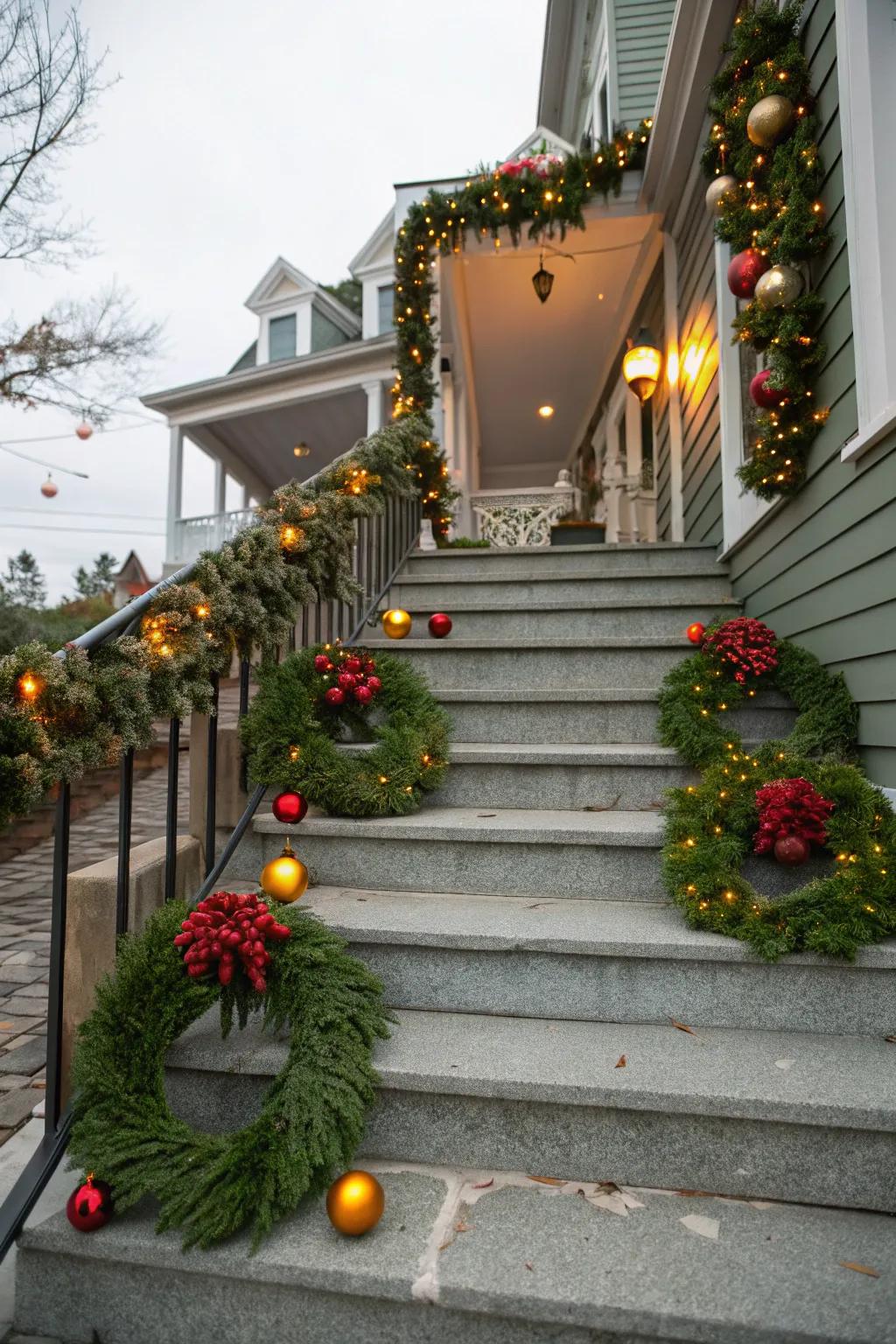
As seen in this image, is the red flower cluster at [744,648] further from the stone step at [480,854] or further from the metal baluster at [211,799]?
the metal baluster at [211,799]

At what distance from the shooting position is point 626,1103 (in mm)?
1326

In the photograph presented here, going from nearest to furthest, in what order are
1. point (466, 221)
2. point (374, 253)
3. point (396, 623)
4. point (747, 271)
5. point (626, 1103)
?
1. point (626, 1103)
2. point (747, 271)
3. point (396, 623)
4. point (466, 221)
5. point (374, 253)

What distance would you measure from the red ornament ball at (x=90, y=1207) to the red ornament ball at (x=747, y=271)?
126 inches

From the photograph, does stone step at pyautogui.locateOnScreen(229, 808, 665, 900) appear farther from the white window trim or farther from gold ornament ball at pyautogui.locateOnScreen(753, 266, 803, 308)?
gold ornament ball at pyautogui.locateOnScreen(753, 266, 803, 308)

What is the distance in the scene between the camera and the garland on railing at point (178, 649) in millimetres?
1324

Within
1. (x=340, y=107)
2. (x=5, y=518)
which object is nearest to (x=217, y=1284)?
(x=5, y=518)

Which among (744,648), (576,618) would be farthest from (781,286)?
(576,618)

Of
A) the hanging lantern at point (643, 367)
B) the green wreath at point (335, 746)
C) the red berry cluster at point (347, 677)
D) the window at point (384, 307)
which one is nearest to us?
the green wreath at point (335, 746)

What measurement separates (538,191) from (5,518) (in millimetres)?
31507

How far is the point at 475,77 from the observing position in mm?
31656

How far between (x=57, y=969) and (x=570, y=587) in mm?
2918

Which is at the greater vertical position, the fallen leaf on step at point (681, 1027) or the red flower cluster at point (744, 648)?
the red flower cluster at point (744, 648)

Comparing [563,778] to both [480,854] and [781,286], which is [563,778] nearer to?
[480,854]

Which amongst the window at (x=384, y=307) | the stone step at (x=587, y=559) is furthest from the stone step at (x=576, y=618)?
the window at (x=384, y=307)
